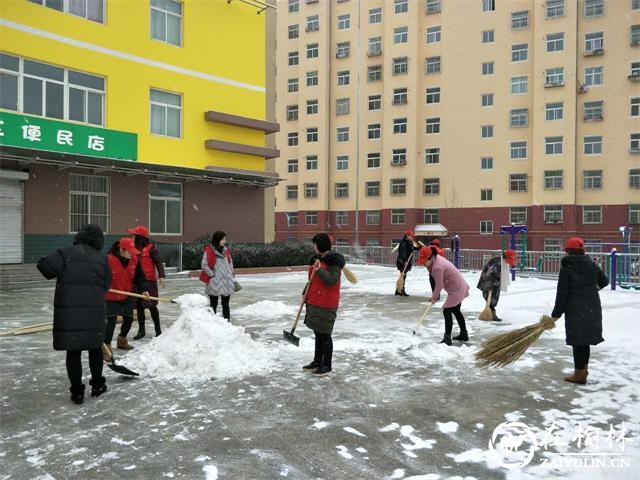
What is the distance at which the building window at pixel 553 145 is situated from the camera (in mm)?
34938

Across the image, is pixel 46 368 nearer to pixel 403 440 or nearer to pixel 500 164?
pixel 403 440

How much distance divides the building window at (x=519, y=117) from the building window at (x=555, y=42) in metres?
4.36

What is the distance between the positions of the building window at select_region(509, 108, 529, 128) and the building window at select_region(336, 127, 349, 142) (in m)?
13.0

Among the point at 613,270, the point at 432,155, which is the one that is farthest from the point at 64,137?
the point at 432,155

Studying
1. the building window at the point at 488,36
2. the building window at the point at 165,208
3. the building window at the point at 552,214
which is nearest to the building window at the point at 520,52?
the building window at the point at 488,36

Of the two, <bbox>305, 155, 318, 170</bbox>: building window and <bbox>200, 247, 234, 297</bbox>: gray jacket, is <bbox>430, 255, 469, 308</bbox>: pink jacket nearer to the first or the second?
<bbox>200, 247, 234, 297</bbox>: gray jacket

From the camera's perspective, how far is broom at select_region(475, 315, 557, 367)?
568 cm

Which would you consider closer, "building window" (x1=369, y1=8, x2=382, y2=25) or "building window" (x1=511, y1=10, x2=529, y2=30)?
"building window" (x1=511, y1=10, x2=529, y2=30)

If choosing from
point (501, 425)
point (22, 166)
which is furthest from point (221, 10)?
point (501, 425)

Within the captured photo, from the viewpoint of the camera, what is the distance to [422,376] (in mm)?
5543

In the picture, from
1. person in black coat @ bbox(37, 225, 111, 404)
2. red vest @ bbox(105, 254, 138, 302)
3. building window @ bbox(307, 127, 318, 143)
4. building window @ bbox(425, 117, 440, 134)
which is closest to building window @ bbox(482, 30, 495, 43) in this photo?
building window @ bbox(425, 117, 440, 134)

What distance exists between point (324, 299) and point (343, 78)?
129 feet

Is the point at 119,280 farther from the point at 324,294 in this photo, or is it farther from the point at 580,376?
the point at 580,376

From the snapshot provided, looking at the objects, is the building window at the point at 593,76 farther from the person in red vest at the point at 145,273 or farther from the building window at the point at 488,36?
the person in red vest at the point at 145,273
